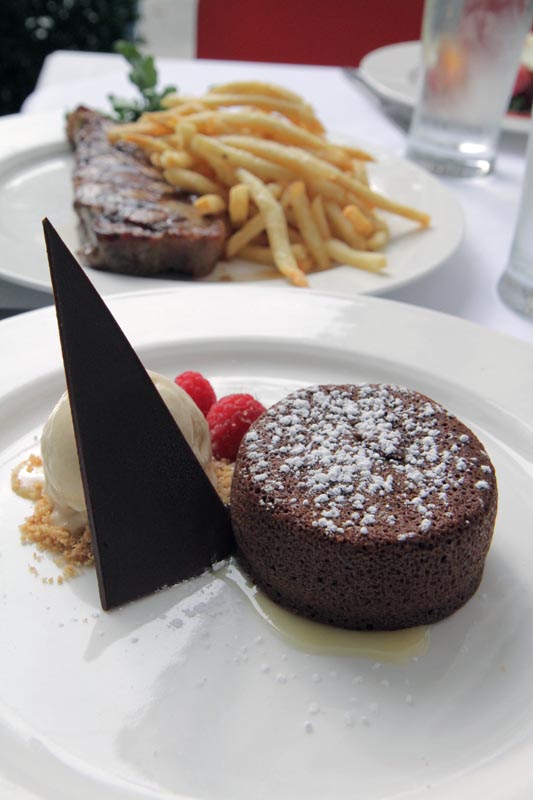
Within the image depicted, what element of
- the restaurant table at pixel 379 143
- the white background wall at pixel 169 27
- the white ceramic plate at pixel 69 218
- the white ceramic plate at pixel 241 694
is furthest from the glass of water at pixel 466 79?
the white background wall at pixel 169 27

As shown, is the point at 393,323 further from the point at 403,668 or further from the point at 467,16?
the point at 467,16

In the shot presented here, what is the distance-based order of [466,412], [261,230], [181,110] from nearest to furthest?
[466,412] < [261,230] < [181,110]

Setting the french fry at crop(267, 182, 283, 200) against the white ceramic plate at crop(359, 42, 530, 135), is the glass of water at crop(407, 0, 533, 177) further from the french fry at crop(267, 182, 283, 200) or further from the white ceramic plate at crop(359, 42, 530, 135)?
the french fry at crop(267, 182, 283, 200)

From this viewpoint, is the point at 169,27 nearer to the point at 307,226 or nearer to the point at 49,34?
the point at 49,34

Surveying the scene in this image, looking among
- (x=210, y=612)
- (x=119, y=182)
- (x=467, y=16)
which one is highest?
(x=467, y=16)

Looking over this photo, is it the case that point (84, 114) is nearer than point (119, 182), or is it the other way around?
point (119, 182)

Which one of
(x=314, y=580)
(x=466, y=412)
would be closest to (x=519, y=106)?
(x=466, y=412)

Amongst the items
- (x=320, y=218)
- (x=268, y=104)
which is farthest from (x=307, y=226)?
(x=268, y=104)
